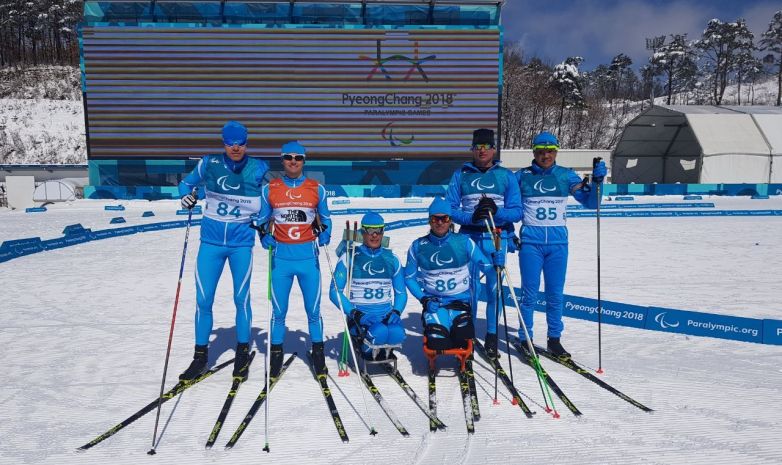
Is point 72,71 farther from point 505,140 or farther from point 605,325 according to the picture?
point 605,325

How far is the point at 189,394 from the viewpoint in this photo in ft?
15.5

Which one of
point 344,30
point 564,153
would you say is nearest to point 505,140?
point 564,153

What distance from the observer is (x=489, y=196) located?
5469 mm

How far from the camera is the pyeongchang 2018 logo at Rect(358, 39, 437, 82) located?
27094mm

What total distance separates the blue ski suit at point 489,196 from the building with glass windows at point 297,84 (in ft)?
72.7

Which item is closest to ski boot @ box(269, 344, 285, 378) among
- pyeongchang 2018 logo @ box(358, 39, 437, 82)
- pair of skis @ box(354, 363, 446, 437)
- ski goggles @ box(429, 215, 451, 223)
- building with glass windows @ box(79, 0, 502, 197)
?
pair of skis @ box(354, 363, 446, 437)

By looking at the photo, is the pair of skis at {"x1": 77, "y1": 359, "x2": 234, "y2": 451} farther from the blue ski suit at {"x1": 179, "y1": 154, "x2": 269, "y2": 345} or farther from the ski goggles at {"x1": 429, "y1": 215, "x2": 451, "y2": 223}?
the ski goggles at {"x1": 429, "y1": 215, "x2": 451, "y2": 223}

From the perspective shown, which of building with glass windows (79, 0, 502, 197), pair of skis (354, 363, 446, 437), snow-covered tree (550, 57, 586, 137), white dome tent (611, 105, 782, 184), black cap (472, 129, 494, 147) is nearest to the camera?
pair of skis (354, 363, 446, 437)

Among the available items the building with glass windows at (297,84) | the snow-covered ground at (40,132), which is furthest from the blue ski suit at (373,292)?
the snow-covered ground at (40,132)

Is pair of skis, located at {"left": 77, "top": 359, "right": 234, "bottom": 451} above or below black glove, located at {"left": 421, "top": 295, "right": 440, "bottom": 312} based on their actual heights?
below

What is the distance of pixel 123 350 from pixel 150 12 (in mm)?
26261

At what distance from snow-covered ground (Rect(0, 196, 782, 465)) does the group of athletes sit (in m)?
0.53

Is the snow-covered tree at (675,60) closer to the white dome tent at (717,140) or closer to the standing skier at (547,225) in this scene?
the white dome tent at (717,140)

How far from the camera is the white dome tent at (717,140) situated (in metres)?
25.9
